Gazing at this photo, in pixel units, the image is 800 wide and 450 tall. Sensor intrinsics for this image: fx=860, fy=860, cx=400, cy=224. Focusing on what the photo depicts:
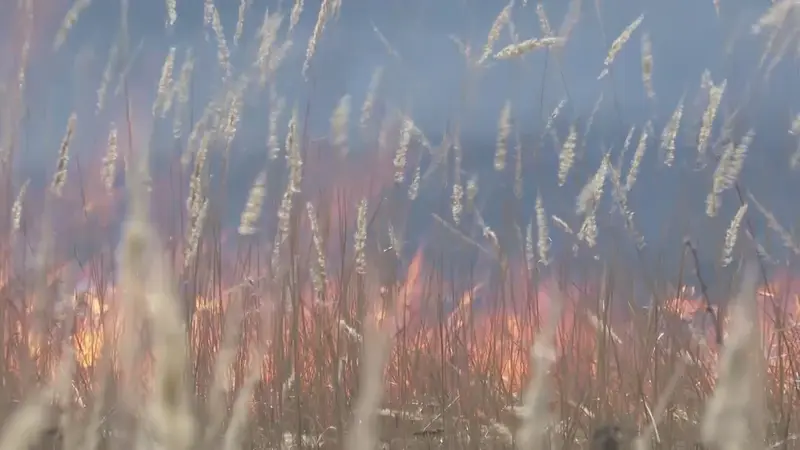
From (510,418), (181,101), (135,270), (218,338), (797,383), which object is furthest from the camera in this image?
(181,101)

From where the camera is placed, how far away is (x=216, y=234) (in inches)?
67.7

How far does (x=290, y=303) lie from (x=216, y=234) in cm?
26

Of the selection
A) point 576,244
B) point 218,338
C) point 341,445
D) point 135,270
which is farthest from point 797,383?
point 135,270

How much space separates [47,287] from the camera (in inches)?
57.4

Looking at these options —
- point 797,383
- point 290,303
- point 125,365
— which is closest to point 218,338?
point 290,303

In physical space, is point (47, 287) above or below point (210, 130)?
below

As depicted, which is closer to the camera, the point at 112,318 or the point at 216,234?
the point at 112,318

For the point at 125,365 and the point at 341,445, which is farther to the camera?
the point at 341,445

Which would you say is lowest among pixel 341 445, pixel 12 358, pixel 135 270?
pixel 341 445

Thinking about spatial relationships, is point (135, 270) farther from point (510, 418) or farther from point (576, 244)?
point (576, 244)

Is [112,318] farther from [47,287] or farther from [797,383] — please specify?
[797,383]

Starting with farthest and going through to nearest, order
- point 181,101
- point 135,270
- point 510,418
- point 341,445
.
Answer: point 181,101 → point 510,418 → point 341,445 → point 135,270

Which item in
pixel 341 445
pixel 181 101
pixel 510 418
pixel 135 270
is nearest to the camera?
pixel 135 270

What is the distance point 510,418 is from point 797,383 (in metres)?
0.54
